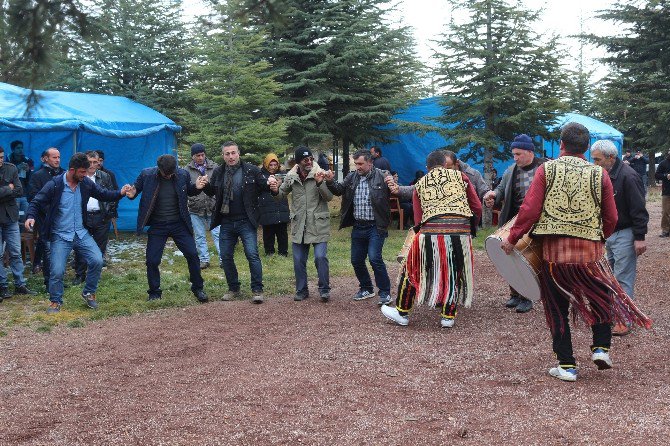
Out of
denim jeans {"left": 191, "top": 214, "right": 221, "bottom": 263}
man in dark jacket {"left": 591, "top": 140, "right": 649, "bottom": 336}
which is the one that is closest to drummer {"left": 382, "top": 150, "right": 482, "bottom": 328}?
man in dark jacket {"left": 591, "top": 140, "right": 649, "bottom": 336}

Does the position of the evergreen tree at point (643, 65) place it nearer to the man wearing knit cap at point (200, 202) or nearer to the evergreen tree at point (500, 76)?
the evergreen tree at point (500, 76)

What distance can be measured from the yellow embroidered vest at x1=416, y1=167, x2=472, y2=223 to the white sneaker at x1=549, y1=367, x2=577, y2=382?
7.44 feet

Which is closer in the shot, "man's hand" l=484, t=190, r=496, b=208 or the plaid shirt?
"man's hand" l=484, t=190, r=496, b=208

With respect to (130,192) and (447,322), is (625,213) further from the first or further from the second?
(130,192)

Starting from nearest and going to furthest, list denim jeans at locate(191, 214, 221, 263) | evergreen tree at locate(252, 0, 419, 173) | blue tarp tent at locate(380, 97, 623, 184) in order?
denim jeans at locate(191, 214, 221, 263) < evergreen tree at locate(252, 0, 419, 173) < blue tarp tent at locate(380, 97, 623, 184)

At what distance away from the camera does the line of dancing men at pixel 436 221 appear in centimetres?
567

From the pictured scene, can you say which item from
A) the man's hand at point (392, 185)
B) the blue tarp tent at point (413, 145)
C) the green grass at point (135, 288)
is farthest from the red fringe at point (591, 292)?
the blue tarp tent at point (413, 145)

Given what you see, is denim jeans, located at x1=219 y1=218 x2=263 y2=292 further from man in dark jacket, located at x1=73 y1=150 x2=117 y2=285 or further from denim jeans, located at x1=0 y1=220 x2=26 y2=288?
denim jeans, located at x1=0 y1=220 x2=26 y2=288

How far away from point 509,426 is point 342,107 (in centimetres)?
1480

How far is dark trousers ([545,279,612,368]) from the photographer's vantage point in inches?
223

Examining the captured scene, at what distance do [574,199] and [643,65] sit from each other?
20.3 meters

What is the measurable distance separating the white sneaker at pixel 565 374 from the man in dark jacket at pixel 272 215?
7519 mm

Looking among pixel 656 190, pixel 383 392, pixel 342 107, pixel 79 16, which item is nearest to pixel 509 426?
pixel 383 392

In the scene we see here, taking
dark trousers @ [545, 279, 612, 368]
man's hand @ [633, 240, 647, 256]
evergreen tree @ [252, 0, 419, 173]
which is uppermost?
evergreen tree @ [252, 0, 419, 173]
